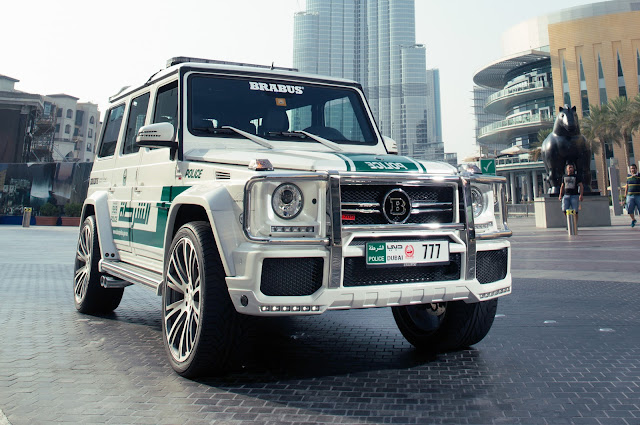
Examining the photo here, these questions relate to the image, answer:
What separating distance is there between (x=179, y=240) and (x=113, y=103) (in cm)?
334

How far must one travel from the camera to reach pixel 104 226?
5.46 metres

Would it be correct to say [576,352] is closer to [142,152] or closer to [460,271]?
[460,271]

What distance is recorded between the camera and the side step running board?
4.11 meters

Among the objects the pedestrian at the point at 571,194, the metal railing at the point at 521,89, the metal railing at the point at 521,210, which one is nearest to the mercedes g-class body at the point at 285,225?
the pedestrian at the point at 571,194

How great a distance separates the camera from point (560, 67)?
69.2 m

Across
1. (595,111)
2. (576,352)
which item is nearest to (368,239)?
(576,352)

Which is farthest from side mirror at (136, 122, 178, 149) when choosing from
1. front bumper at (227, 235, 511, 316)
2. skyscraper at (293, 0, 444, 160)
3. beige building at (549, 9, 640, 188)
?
skyscraper at (293, 0, 444, 160)

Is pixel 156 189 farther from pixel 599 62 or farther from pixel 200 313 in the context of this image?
pixel 599 62

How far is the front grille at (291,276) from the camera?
118 inches

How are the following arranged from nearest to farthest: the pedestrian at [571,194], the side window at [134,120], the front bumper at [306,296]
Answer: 1. the front bumper at [306,296]
2. the side window at [134,120]
3. the pedestrian at [571,194]

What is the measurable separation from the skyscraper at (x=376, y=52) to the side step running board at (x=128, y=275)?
10624 cm

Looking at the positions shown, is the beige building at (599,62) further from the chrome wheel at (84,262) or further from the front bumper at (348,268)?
the front bumper at (348,268)

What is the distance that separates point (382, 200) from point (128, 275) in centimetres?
246

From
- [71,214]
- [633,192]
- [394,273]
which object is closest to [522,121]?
[71,214]
